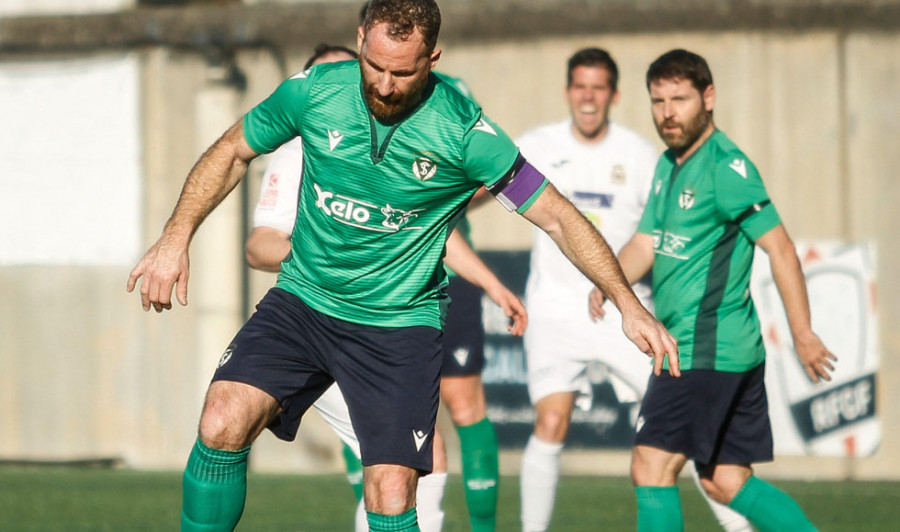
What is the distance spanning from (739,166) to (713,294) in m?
0.49

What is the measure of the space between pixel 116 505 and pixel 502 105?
432 centimetres

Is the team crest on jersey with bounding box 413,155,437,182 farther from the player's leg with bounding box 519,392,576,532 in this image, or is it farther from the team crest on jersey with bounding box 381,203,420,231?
the player's leg with bounding box 519,392,576,532

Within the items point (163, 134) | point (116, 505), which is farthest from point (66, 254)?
point (116, 505)

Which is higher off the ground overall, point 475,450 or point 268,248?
point 268,248

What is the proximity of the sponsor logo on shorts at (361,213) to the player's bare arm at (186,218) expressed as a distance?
11.4 inches

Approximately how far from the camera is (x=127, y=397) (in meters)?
11.2

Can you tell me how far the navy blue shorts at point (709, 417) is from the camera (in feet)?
16.7

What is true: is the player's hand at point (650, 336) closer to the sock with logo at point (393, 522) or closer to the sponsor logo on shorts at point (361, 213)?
the sponsor logo on shorts at point (361, 213)

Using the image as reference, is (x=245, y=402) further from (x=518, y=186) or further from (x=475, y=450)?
(x=475, y=450)

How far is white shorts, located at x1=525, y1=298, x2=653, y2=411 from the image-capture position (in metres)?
6.36

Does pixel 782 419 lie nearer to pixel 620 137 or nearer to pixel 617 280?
pixel 620 137

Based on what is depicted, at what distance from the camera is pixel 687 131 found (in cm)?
521

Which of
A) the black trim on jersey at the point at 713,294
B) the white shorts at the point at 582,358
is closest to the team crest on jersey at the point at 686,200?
the black trim on jersey at the point at 713,294

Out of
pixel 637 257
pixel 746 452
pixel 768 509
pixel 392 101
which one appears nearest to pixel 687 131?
pixel 637 257
